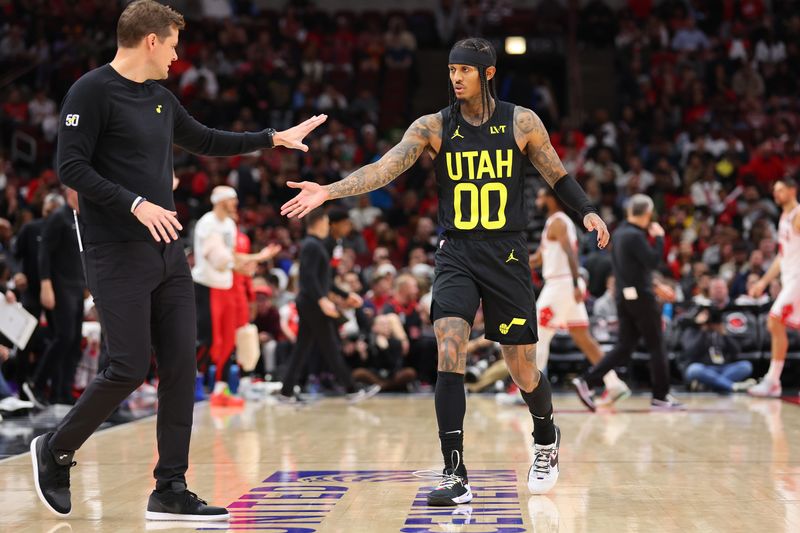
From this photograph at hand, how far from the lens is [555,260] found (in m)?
10.1

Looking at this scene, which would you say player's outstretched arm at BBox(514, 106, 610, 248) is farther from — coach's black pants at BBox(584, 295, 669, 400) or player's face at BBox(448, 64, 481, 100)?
coach's black pants at BBox(584, 295, 669, 400)

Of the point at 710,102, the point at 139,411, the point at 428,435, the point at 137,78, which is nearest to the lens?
the point at 137,78

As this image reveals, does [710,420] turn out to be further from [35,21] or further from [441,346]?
[35,21]

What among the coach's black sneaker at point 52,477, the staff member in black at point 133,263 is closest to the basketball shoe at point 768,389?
the staff member in black at point 133,263

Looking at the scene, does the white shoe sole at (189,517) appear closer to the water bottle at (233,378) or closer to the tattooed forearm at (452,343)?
the tattooed forearm at (452,343)

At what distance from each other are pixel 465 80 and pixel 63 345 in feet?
18.4

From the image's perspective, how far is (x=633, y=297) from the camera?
973 cm

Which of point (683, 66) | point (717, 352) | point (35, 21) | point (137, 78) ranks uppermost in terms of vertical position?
point (35, 21)

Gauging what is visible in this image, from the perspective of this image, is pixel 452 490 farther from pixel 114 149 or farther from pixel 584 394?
pixel 584 394

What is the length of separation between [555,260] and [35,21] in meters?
14.7

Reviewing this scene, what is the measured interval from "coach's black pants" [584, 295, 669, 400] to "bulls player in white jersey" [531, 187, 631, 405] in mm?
281

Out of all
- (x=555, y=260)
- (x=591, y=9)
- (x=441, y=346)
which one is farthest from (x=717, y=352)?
(x=591, y=9)

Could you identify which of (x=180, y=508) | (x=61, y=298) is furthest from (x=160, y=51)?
(x=61, y=298)

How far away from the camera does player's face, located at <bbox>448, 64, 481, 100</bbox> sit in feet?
17.5
